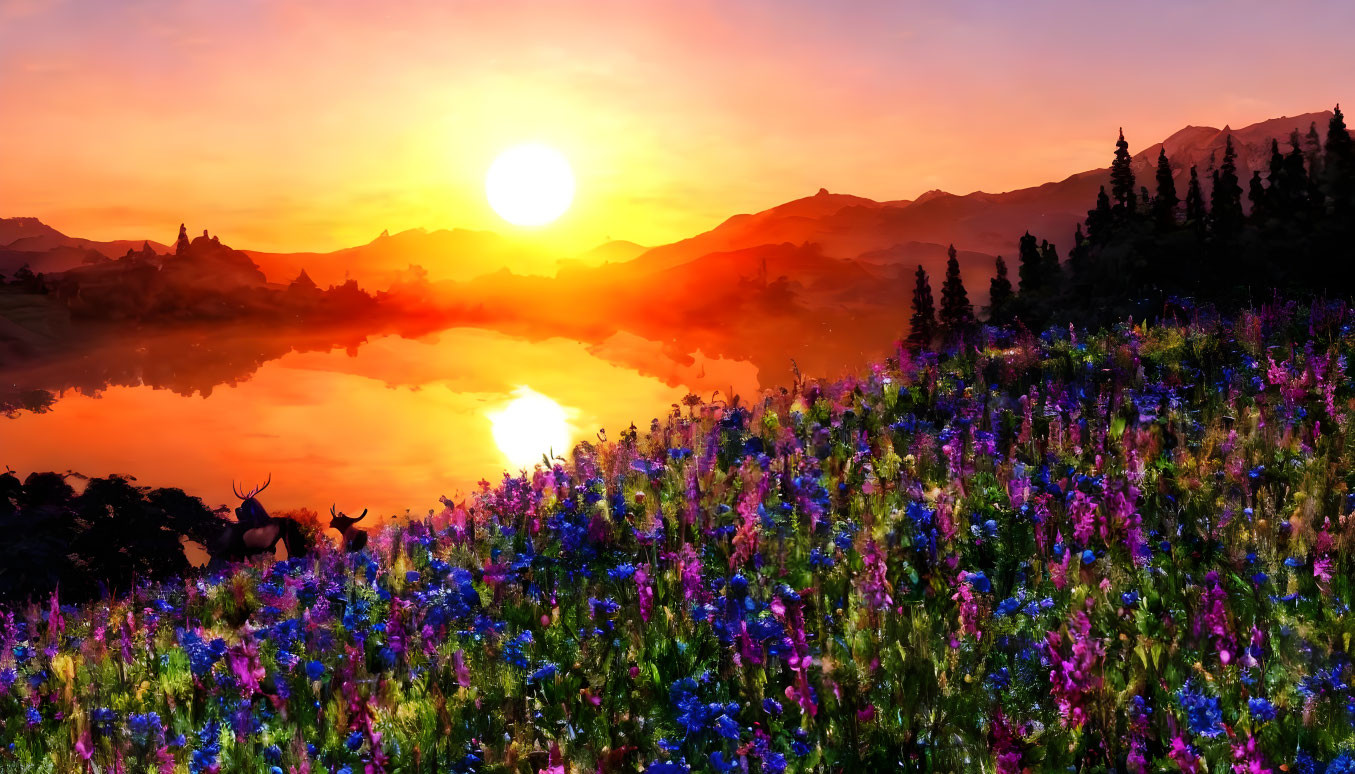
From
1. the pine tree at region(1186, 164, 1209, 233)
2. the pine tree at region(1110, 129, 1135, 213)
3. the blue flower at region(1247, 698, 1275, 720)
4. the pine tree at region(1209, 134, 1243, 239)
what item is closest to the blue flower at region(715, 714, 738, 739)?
the blue flower at region(1247, 698, 1275, 720)

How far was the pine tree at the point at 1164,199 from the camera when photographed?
70.5m

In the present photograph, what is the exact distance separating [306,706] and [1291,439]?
23.8ft

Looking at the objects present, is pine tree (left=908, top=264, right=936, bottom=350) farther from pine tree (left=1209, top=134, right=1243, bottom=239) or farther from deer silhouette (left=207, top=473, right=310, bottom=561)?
deer silhouette (left=207, top=473, right=310, bottom=561)

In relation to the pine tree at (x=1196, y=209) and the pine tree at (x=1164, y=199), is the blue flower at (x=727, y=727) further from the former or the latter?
the pine tree at (x=1164, y=199)

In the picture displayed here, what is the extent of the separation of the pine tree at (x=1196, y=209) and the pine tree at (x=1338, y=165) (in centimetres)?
744

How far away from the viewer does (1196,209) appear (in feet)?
231

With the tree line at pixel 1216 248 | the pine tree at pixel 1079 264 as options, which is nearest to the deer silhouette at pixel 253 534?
the tree line at pixel 1216 248

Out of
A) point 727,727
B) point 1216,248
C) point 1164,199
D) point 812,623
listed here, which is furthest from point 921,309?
point 727,727

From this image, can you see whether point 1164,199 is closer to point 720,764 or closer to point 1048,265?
point 1048,265

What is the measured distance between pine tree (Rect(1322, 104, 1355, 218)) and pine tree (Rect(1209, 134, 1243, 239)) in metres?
5.34

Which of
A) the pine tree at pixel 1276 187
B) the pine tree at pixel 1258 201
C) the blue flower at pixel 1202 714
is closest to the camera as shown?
the blue flower at pixel 1202 714

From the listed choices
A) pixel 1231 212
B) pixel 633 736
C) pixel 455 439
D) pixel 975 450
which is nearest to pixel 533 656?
pixel 633 736

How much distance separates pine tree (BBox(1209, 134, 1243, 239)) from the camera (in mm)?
62562

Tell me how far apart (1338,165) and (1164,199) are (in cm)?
1106
